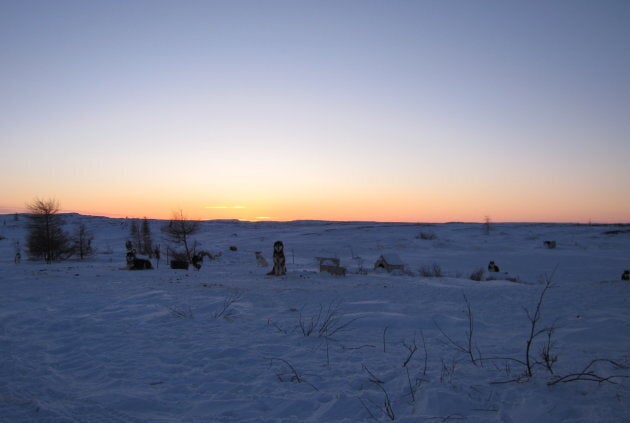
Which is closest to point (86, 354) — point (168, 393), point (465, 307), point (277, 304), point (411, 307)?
point (168, 393)

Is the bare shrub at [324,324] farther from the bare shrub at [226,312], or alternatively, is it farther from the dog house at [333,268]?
the dog house at [333,268]

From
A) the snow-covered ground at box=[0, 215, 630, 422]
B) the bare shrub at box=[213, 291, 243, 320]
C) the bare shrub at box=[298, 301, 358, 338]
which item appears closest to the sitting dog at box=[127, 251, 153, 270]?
the snow-covered ground at box=[0, 215, 630, 422]

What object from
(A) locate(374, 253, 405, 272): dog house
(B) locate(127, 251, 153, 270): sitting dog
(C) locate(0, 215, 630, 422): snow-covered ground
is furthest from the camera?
(A) locate(374, 253, 405, 272): dog house

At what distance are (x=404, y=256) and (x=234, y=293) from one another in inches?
921

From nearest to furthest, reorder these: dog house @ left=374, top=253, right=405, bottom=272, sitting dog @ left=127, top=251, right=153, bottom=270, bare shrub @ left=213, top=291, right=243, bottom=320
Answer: bare shrub @ left=213, top=291, right=243, bottom=320 → sitting dog @ left=127, top=251, right=153, bottom=270 → dog house @ left=374, top=253, right=405, bottom=272

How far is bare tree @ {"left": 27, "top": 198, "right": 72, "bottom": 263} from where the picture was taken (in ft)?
82.5

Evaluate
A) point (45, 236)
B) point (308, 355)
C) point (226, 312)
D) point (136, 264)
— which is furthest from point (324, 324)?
point (45, 236)

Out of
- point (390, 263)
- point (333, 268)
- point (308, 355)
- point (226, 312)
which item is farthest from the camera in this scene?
point (390, 263)

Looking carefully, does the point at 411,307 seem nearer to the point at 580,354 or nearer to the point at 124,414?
the point at 580,354

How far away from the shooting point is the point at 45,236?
83.1 ft

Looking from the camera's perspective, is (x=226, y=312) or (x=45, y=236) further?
(x=45, y=236)

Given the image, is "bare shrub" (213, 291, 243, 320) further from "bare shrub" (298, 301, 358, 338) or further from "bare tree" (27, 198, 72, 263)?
"bare tree" (27, 198, 72, 263)

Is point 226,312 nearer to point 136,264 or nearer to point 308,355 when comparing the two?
point 308,355

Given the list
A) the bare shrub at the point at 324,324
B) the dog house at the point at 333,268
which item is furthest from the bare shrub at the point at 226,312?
the dog house at the point at 333,268
